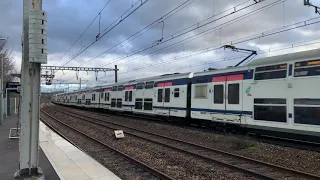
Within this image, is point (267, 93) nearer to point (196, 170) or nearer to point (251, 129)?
point (251, 129)

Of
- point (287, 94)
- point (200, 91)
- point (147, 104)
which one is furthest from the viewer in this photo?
point (147, 104)

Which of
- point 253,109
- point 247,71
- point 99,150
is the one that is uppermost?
point 247,71

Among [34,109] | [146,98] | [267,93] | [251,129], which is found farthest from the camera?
[146,98]

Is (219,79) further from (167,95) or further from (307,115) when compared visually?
(167,95)

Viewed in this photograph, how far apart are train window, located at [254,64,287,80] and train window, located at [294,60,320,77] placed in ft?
1.63

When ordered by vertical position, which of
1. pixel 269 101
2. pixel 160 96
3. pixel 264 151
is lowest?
pixel 264 151

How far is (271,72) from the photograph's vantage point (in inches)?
459

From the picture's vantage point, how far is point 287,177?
7.48 meters

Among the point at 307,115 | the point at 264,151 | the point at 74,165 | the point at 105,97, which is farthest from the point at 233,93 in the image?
the point at 105,97

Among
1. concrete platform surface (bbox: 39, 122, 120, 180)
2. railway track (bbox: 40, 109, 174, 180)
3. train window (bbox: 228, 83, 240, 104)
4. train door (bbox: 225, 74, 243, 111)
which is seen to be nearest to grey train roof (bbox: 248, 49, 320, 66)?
train door (bbox: 225, 74, 243, 111)

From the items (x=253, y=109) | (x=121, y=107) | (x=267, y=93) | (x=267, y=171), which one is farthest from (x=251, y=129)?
(x=121, y=107)

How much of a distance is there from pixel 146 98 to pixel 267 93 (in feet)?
40.4

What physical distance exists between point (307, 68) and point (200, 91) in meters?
6.79

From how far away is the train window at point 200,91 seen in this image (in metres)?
16.0
